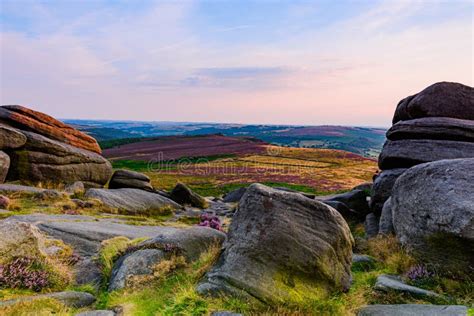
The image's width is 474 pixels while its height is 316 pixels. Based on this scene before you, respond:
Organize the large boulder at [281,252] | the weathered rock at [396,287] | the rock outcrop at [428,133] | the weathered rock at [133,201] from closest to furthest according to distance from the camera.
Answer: the large boulder at [281,252] → the weathered rock at [396,287] → the rock outcrop at [428,133] → the weathered rock at [133,201]

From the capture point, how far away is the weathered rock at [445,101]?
23.4m

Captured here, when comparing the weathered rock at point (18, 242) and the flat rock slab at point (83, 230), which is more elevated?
the weathered rock at point (18, 242)

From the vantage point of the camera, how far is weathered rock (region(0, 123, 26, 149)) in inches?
1118

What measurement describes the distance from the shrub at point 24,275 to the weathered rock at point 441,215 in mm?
11772

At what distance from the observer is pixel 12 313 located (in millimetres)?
7883

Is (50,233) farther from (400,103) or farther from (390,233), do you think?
(400,103)

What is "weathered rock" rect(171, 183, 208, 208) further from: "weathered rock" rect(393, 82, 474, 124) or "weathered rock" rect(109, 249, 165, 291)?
"weathered rock" rect(109, 249, 165, 291)

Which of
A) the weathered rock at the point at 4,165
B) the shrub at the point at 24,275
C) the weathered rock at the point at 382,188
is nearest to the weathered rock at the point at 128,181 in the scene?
the weathered rock at the point at 4,165

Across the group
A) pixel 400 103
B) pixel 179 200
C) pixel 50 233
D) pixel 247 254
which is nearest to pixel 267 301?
pixel 247 254

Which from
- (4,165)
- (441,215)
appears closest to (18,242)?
(441,215)

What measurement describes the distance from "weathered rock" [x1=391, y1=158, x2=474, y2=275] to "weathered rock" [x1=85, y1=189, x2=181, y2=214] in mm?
20160

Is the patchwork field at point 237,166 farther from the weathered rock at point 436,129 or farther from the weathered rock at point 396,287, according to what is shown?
the weathered rock at point 396,287

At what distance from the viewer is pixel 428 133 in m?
22.1

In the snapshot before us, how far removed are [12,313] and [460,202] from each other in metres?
12.0
